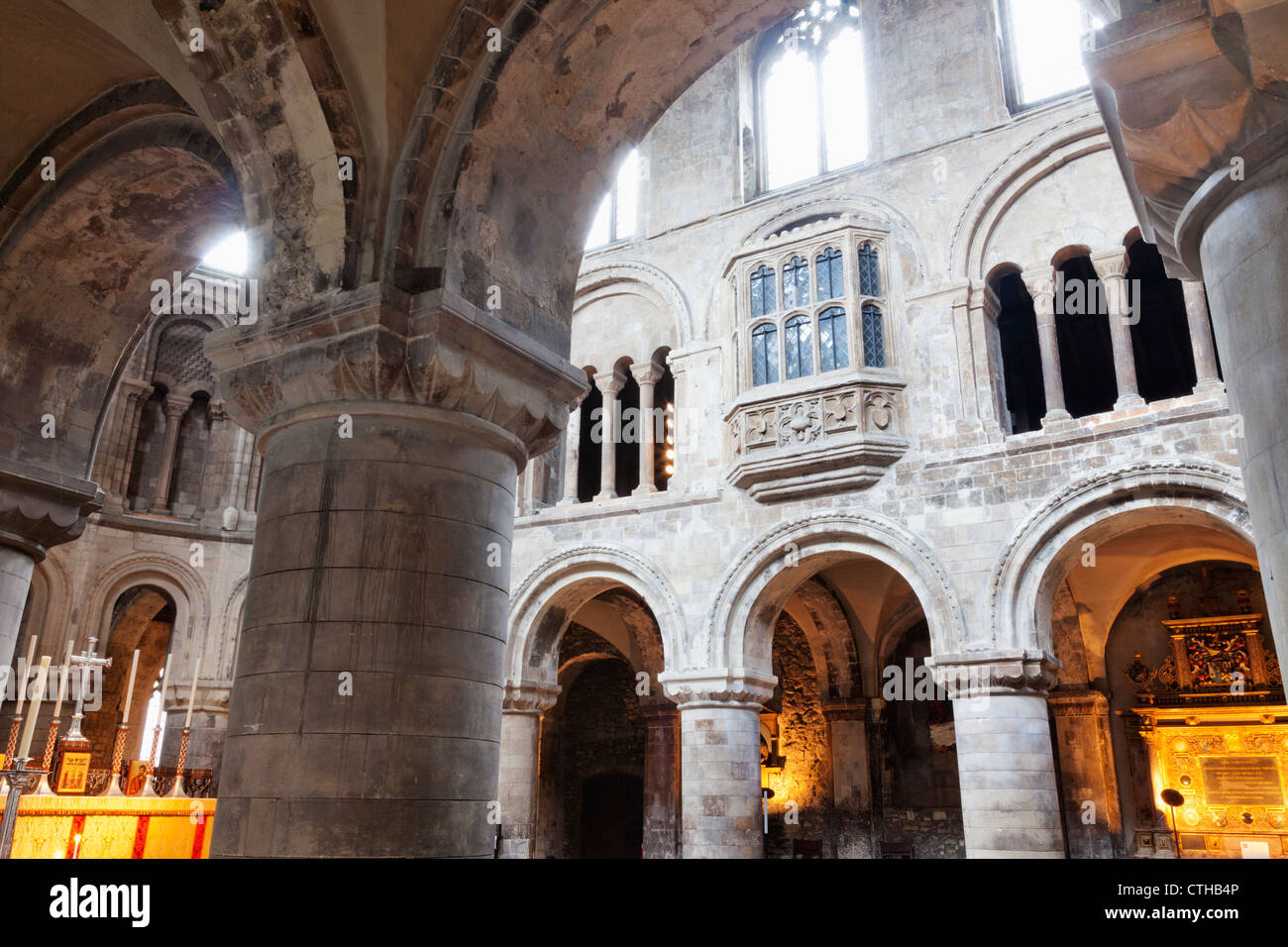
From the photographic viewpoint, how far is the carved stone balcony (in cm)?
1174

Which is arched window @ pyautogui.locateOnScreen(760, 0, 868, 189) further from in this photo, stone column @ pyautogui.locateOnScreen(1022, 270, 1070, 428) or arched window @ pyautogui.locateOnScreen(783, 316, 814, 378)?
stone column @ pyautogui.locateOnScreen(1022, 270, 1070, 428)

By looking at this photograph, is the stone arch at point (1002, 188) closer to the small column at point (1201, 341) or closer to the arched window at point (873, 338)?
the arched window at point (873, 338)

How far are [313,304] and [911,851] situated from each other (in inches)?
504

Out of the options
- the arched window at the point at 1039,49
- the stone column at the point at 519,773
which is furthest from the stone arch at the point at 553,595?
the arched window at the point at 1039,49

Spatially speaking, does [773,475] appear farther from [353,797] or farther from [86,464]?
[353,797]

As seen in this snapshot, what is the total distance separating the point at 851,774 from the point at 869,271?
7.37 m

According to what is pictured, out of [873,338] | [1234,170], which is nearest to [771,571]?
[873,338]

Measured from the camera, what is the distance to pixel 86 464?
625 centimetres

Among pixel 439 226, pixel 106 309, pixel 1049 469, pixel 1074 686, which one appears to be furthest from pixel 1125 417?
pixel 106 309

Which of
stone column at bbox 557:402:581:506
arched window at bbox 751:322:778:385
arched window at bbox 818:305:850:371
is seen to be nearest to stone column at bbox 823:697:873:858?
stone column at bbox 557:402:581:506

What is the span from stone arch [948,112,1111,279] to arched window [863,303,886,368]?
3.36 ft

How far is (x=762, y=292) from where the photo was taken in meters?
13.3

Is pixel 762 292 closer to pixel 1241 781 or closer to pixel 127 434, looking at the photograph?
pixel 1241 781

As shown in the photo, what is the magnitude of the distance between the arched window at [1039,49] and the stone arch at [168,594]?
13.6 metres
